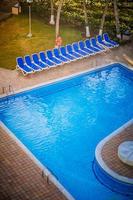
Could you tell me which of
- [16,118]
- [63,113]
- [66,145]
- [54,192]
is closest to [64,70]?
[63,113]

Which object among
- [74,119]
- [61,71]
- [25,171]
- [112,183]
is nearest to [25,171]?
[25,171]

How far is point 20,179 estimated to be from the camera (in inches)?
475

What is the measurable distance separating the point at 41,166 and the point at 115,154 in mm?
2982

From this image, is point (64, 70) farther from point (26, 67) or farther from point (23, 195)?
point (23, 195)

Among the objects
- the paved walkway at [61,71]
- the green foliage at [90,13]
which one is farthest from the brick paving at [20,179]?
the green foliage at [90,13]

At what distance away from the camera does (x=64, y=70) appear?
20234 mm

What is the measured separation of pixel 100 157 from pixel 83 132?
8.22ft

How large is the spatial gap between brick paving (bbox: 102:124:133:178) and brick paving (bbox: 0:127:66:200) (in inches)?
97.0

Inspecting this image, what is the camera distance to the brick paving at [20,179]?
11.4m

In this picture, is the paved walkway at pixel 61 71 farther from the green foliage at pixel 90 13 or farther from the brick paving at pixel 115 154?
the brick paving at pixel 115 154

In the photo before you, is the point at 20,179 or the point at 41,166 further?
the point at 41,166

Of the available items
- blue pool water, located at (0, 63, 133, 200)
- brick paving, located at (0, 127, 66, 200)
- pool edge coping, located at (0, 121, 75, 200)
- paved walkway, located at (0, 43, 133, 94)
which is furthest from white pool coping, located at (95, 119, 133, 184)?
paved walkway, located at (0, 43, 133, 94)

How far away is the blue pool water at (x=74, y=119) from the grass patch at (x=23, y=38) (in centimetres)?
381

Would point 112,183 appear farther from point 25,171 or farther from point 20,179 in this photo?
point 20,179
